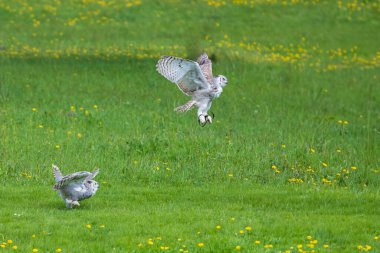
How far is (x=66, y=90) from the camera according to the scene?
21.4m

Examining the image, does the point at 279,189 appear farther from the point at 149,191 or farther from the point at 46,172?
the point at 46,172

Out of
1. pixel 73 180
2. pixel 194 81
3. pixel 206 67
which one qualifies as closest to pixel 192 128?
pixel 206 67

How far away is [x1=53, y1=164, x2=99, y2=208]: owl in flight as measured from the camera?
11930mm

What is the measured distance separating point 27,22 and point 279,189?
55.0 feet

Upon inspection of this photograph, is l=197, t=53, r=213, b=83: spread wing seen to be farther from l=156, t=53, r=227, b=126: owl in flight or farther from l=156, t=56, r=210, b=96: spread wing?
l=156, t=56, r=210, b=96: spread wing

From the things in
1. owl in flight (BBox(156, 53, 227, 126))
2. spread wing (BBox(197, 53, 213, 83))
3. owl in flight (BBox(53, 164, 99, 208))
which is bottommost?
→ owl in flight (BBox(53, 164, 99, 208))

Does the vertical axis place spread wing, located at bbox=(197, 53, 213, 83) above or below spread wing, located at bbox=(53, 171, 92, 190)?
above

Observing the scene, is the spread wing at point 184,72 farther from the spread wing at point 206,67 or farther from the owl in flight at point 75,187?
the owl in flight at point 75,187

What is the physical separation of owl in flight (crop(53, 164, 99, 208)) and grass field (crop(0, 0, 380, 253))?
A: 0.73ft

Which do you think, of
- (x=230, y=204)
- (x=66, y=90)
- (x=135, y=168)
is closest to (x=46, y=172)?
(x=135, y=168)

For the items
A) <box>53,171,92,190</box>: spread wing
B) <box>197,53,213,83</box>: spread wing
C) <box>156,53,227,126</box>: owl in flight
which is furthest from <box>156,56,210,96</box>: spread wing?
<box>53,171,92,190</box>: spread wing

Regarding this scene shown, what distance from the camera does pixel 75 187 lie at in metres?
12.0

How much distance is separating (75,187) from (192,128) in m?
6.05

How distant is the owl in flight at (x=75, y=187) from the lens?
470 inches
